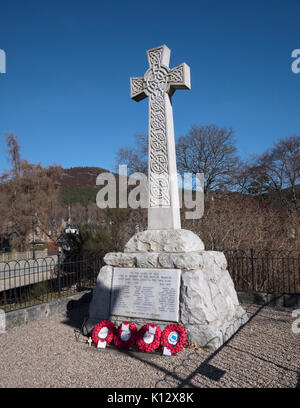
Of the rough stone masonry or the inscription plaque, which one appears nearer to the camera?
the rough stone masonry

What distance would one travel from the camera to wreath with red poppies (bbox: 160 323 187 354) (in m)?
4.09

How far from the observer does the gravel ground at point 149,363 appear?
3293mm

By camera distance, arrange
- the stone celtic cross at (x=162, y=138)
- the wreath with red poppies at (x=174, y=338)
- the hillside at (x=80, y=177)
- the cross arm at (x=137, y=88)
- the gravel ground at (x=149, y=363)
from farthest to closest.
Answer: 1. the hillside at (x=80, y=177)
2. the cross arm at (x=137, y=88)
3. the stone celtic cross at (x=162, y=138)
4. the wreath with red poppies at (x=174, y=338)
5. the gravel ground at (x=149, y=363)

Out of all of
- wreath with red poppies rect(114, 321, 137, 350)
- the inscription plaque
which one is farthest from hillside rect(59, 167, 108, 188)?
wreath with red poppies rect(114, 321, 137, 350)

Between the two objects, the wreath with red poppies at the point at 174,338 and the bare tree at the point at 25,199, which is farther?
the bare tree at the point at 25,199

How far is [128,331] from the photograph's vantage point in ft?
14.7

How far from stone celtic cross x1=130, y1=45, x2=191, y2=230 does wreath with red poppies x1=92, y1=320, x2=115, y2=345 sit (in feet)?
5.22

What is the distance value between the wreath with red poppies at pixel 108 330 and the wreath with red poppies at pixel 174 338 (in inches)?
31.3

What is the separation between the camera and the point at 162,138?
17.3ft

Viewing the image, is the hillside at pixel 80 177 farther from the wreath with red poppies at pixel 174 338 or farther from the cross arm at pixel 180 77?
the wreath with red poppies at pixel 174 338

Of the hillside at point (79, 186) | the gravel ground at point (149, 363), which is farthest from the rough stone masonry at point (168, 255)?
the hillside at point (79, 186)

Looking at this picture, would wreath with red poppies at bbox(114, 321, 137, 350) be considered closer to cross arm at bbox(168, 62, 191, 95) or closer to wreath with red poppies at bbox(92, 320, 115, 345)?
wreath with red poppies at bbox(92, 320, 115, 345)

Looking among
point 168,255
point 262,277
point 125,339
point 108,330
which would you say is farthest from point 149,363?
point 262,277

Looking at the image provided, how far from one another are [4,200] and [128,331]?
24.9 meters
